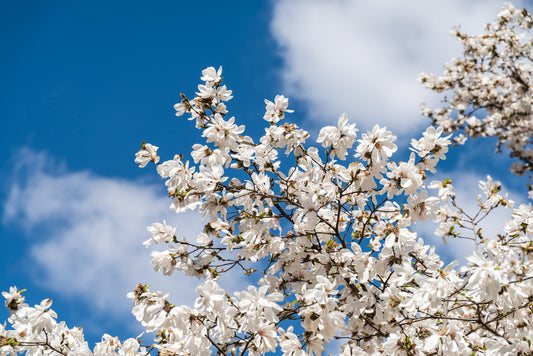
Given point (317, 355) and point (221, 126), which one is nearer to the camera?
point (317, 355)

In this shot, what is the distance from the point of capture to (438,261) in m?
5.58

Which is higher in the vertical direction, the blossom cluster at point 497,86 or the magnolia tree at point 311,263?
the blossom cluster at point 497,86

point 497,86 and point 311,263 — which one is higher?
point 497,86

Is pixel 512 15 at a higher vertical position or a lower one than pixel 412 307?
higher

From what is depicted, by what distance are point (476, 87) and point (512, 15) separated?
2.22 metres

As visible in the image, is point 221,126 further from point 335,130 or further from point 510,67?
point 510,67

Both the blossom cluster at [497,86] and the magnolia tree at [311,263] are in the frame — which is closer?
the magnolia tree at [311,263]

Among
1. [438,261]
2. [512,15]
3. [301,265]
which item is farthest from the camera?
[512,15]

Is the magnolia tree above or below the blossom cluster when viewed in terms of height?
below

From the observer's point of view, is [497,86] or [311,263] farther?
[497,86]

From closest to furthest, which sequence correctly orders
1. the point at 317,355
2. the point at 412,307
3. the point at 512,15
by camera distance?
the point at 412,307, the point at 317,355, the point at 512,15

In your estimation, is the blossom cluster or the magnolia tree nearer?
the magnolia tree

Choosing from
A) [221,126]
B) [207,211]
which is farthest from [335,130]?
[207,211]

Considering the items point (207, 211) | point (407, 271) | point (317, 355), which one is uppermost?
point (207, 211)
